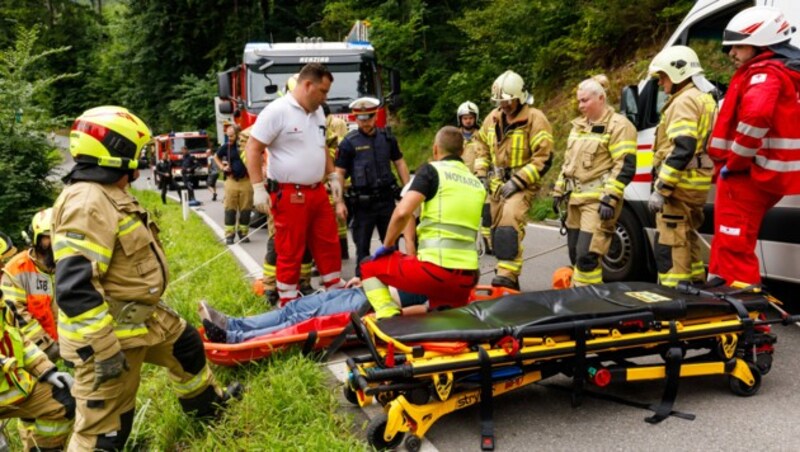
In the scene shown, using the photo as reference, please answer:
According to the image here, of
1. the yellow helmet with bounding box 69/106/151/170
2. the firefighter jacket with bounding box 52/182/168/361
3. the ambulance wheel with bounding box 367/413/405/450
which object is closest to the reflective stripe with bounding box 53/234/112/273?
the firefighter jacket with bounding box 52/182/168/361

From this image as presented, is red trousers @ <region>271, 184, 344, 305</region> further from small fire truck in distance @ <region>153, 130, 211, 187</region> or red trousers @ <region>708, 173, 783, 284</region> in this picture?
small fire truck in distance @ <region>153, 130, 211, 187</region>

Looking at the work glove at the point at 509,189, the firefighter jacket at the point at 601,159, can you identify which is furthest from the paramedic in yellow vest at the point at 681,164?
the work glove at the point at 509,189

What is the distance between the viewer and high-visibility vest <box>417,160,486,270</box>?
387cm

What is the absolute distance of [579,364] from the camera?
3.29m

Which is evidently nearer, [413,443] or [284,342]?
[413,443]

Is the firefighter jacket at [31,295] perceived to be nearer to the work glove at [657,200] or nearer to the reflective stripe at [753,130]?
the work glove at [657,200]

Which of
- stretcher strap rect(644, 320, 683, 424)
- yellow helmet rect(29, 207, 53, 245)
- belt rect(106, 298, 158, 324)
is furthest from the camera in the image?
yellow helmet rect(29, 207, 53, 245)

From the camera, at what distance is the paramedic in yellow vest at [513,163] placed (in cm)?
537

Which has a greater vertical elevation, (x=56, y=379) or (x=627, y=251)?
(x=627, y=251)

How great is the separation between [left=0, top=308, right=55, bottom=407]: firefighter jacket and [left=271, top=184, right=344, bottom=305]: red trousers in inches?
83.8

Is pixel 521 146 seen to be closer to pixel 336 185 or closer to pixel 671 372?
pixel 336 185

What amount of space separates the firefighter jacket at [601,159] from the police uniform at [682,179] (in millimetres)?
256

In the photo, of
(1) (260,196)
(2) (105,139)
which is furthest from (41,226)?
(2) (105,139)

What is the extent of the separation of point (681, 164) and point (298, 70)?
747 cm
